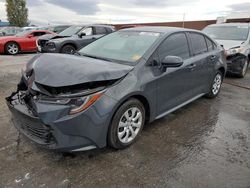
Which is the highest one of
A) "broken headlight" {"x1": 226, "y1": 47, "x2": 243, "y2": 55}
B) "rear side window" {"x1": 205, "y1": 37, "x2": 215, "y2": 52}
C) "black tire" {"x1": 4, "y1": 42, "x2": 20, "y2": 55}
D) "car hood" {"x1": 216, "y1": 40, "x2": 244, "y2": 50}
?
"rear side window" {"x1": 205, "y1": 37, "x2": 215, "y2": 52}

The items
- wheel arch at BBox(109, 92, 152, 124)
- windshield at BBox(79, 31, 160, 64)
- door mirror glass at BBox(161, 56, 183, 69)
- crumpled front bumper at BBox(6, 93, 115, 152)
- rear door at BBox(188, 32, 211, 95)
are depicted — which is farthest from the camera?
rear door at BBox(188, 32, 211, 95)

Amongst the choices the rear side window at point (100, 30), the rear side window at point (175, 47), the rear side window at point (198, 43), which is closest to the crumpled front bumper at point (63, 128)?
the rear side window at point (175, 47)

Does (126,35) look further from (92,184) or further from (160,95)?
(92,184)

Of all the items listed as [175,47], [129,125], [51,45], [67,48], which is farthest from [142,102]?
[51,45]

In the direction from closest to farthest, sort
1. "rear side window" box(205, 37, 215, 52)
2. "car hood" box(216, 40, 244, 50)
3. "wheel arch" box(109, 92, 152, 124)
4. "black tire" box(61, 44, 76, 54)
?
"wheel arch" box(109, 92, 152, 124) → "rear side window" box(205, 37, 215, 52) → "car hood" box(216, 40, 244, 50) → "black tire" box(61, 44, 76, 54)

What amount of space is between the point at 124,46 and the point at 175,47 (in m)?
0.83

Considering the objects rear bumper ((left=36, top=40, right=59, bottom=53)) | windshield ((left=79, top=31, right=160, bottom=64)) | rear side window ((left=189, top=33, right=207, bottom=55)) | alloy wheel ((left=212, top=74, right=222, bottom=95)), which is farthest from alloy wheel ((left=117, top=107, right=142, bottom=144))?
rear bumper ((left=36, top=40, right=59, bottom=53))

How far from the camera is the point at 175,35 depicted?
3.69 m

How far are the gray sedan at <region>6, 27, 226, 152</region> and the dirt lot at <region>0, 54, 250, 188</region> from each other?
28 cm

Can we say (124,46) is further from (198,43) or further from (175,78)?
(198,43)

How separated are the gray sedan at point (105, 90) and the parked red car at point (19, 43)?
9.24 m

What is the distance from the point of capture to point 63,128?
2322mm

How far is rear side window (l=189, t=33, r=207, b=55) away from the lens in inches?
162

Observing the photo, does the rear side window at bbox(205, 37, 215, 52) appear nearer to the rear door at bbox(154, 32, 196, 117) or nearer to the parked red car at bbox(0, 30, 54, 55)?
the rear door at bbox(154, 32, 196, 117)
